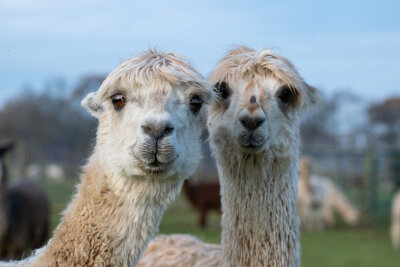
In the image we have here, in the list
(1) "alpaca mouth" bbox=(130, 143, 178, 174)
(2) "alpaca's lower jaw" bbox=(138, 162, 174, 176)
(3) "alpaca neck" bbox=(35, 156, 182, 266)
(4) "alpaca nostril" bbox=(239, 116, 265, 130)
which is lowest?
(3) "alpaca neck" bbox=(35, 156, 182, 266)

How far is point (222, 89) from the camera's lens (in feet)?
12.1

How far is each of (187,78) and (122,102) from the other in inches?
16.2

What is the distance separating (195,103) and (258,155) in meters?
0.68

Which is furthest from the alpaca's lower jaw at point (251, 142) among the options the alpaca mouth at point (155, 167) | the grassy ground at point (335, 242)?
the grassy ground at point (335, 242)

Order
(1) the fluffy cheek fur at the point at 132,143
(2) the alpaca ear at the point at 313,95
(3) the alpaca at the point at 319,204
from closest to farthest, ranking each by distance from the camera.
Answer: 1. (1) the fluffy cheek fur at the point at 132,143
2. (2) the alpaca ear at the point at 313,95
3. (3) the alpaca at the point at 319,204

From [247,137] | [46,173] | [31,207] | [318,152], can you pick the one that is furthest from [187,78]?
[46,173]

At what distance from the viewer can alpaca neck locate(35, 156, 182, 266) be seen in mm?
2697

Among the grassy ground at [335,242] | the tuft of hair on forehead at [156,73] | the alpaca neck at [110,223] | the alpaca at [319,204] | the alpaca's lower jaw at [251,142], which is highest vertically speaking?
the tuft of hair on forehead at [156,73]

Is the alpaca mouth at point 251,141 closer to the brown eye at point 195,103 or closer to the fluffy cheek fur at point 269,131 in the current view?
the fluffy cheek fur at point 269,131

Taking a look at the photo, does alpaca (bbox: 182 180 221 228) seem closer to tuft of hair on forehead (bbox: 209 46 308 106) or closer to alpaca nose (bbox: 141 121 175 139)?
tuft of hair on forehead (bbox: 209 46 308 106)

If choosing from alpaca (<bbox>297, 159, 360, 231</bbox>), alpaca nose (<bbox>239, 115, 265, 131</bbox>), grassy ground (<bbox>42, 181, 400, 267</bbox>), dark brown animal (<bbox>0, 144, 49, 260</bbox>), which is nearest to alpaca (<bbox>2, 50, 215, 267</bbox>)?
alpaca nose (<bbox>239, 115, 265, 131</bbox>)

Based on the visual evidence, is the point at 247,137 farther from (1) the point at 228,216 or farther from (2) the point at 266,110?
(1) the point at 228,216

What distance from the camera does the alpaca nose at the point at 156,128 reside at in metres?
2.62

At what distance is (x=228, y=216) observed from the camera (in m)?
3.54
